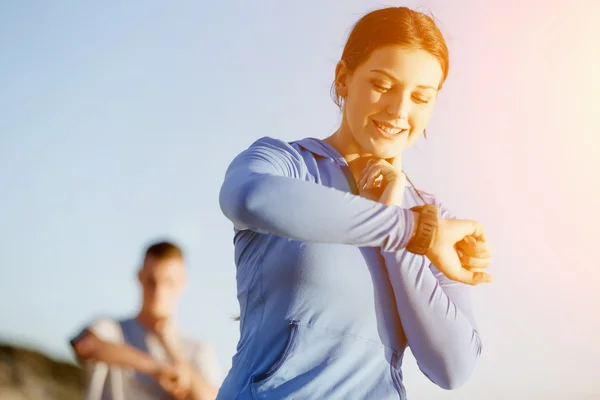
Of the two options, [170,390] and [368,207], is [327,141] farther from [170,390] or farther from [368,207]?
[170,390]

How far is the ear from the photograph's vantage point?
1.10 m

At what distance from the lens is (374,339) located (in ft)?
2.91

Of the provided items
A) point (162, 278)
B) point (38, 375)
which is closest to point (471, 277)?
point (162, 278)

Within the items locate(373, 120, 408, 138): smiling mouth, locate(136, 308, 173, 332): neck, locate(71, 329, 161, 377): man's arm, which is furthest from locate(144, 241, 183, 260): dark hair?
locate(373, 120, 408, 138): smiling mouth

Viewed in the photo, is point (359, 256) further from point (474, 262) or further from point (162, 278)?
point (162, 278)

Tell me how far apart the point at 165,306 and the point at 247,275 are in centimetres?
169

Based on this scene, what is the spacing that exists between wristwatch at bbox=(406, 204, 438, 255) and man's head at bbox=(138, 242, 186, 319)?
1.79 metres

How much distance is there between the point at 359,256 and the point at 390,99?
251mm

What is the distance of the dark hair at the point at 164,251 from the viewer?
8.91 feet

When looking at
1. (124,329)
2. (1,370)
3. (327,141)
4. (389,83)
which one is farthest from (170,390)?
(1,370)

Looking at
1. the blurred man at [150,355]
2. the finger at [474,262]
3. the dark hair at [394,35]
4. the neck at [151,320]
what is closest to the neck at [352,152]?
the dark hair at [394,35]

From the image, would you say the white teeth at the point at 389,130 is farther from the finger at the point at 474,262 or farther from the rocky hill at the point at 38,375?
the rocky hill at the point at 38,375

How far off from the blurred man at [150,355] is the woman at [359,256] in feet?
4.66

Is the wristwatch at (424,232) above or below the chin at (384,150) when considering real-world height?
below
